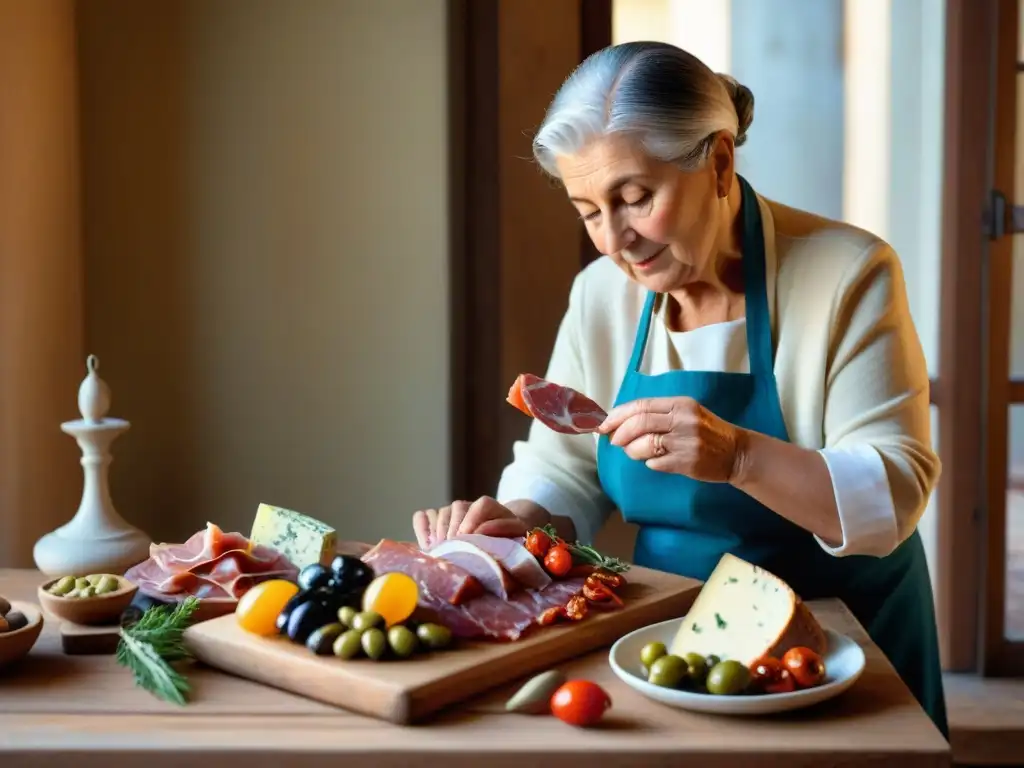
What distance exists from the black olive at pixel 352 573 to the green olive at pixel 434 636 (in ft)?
0.36

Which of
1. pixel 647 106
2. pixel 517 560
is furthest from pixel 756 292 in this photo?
pixel 517 560

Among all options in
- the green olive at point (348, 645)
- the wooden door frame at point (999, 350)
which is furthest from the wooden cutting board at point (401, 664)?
the wooden door frame at point (999, 350)

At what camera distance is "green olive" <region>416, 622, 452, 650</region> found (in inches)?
55.1

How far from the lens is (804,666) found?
4.25 ft

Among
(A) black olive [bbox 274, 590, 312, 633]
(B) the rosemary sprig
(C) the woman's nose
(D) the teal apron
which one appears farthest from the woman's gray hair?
(B) the rosemary sprig

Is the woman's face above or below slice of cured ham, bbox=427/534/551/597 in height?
above

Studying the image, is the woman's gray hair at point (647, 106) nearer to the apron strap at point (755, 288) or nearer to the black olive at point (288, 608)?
the apron strap at point (755, 288)

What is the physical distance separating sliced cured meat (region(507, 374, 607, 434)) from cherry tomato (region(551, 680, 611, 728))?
57 cm

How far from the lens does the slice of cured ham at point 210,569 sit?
163 centimetres

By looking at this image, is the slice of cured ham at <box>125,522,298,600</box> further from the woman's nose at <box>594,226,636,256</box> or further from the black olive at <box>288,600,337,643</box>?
the woman's nose at <box>594,226,636,256</box>

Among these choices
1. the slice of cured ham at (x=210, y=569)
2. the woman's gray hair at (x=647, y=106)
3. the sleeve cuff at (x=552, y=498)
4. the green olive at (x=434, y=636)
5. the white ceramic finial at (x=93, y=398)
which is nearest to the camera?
the green olive at (x=434, y=636)

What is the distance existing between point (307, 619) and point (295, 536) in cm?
32

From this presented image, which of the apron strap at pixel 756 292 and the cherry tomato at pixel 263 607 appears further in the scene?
the apron strap at pixel 756 292

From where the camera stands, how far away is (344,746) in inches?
47.7
